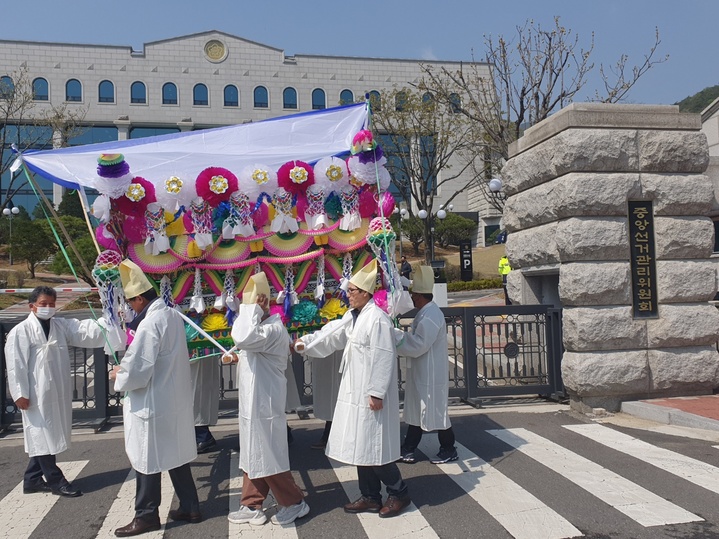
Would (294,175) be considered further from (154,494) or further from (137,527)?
(137,527)

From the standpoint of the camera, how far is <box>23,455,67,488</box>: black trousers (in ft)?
17.7

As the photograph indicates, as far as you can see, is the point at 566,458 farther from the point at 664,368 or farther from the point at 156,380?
the point at 156,380

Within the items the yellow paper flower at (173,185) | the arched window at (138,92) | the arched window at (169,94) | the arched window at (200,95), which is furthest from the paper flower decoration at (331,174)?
the arched window at (138,92)

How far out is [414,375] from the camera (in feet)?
19.8

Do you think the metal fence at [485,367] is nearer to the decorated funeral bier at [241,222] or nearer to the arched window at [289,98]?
the decorated funeral bier at [241,222]

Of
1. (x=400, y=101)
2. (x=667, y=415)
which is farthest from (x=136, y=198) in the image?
(x=400, y=101)

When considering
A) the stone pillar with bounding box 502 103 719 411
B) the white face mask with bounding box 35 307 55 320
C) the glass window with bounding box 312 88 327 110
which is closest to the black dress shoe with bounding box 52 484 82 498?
the white face mask with bounding box 35 307 55 320

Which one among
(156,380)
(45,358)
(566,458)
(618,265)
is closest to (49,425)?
(45,358)

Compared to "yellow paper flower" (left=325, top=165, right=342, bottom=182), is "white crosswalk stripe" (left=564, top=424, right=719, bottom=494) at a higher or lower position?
lower

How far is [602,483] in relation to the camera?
17.2 feet

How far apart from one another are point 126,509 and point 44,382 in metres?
1.43

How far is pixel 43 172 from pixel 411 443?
14.3 feet

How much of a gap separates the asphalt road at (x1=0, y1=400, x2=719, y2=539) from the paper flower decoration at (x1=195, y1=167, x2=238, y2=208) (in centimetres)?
265

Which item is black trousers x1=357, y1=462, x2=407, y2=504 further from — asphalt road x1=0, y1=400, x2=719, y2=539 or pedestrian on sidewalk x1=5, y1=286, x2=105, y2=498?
pedestrian on sidewalk x1=5, y1=286, x2=105, y2=498
